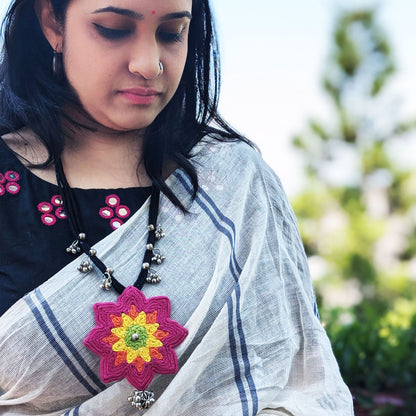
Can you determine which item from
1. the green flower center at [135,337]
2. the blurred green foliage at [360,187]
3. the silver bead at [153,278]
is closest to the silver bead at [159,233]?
the silver bead at [153,278]

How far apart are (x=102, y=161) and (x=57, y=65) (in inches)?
10.2

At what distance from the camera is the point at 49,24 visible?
6.06ft

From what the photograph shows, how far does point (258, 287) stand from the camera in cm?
196

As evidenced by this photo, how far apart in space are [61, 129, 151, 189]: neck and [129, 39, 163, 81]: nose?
25cm

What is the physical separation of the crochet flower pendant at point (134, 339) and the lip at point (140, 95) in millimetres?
430

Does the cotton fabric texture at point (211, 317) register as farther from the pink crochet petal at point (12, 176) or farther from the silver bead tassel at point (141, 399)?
the pink crochet petal at point (12, 176)

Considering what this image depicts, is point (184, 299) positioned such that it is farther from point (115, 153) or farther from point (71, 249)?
point (115, 153)

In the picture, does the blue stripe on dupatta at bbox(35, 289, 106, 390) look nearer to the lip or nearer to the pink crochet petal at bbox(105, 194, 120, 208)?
the pink crochet petal at bbox(105, 194, 120, 208)

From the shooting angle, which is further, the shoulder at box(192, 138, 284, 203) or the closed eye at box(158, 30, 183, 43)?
the shoulder at box(192, 138, 284, 203)

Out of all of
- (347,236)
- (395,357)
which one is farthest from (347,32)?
(395,357)

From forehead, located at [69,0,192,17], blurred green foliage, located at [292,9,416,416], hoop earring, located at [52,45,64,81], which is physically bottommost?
blurred green foliage, located at [292,9,416,416]

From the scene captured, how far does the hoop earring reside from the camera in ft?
6.12

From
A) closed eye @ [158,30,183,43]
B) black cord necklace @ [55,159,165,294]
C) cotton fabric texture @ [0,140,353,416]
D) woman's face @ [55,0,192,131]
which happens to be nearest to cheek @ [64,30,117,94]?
woman's face @ [55,0,192,131]

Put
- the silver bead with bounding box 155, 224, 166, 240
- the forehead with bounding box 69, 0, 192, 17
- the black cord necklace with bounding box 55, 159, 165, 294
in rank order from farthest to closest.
Answer: 1. the silver bead with bounding box 155, 224, 166, 240
2. the black cord necklace with bounding box 55, 159, 165, 294
3. the forehead with bounding box 69, 0, 192, 17
